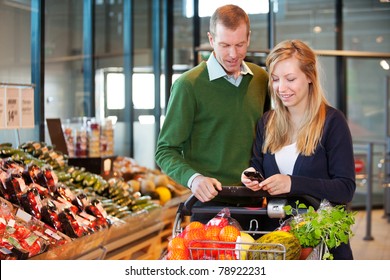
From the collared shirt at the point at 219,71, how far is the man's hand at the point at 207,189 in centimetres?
65

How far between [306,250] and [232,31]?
1041mm

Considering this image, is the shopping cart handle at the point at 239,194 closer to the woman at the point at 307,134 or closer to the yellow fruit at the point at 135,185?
the woman at the point at 307,134

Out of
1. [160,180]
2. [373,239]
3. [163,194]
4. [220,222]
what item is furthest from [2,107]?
[373,239]

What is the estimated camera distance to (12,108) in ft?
15.7

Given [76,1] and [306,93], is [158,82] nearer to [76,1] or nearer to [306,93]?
[76,1]

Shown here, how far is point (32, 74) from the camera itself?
5578 millimetres

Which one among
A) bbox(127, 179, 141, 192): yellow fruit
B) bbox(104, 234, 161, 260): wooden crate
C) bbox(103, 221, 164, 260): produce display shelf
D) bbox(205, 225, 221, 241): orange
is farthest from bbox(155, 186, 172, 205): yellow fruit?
bbox(205, 225, 221, 241): orange

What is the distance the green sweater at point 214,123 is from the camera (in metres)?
3.16

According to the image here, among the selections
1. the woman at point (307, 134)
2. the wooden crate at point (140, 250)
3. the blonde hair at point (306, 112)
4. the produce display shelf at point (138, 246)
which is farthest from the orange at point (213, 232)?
the wooden crate at point (140, 250)

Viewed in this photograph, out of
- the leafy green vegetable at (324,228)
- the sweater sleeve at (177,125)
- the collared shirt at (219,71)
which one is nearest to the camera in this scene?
the leafy green vegetable at (324,228)

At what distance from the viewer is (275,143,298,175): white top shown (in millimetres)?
2896

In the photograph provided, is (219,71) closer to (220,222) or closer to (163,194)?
(220,222)

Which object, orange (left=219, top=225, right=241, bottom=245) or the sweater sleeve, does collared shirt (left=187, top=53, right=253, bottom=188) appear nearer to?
the sweater sleeve

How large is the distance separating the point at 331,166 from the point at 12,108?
2537mm
